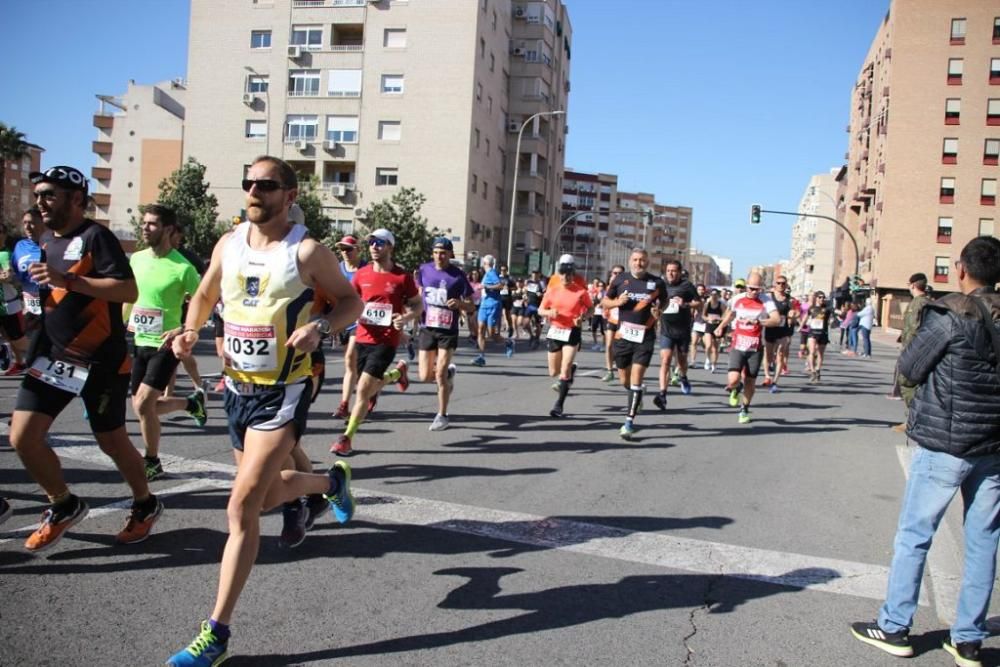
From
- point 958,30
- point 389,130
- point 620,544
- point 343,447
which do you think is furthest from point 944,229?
point 620,544

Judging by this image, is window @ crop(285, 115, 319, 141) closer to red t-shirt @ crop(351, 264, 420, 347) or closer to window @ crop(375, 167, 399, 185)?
window @ crop(375, 167, 399, 185)

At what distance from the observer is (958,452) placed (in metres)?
3.71

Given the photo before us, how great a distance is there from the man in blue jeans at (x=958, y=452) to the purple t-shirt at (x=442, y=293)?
584 cm

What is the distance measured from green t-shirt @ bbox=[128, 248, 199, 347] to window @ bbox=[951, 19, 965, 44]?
68.9m

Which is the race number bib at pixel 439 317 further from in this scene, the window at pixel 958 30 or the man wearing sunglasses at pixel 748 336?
the window at pixel 958 30

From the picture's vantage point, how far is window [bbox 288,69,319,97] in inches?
2016

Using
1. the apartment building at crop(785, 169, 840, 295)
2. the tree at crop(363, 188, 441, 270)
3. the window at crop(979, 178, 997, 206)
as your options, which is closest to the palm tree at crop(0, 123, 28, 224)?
the tree at crop(363, 188, 441, 270)

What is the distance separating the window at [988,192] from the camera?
198ft

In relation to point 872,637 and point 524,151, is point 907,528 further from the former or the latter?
point 524,151

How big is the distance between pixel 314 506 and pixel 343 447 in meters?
2.45

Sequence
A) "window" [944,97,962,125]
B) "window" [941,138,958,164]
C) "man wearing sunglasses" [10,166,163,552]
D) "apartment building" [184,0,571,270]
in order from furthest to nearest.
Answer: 1. "window" [941,138,958,164]
2. "window" [944,97,962,125]
3. "apartment building" [184,0,571,270]
4. "man wearing sunglasses" [10,166,163,552]

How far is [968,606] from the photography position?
146 inches

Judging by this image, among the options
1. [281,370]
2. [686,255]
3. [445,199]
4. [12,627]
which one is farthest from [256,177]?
[686,255]

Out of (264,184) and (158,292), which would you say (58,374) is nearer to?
(264,184)
